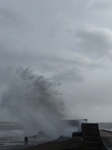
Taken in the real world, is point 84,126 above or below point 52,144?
above

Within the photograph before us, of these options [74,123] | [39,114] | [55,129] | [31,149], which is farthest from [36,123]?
[31,149]

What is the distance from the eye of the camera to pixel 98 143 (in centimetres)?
1089

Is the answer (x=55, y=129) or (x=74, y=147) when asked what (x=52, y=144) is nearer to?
(x=74, y=147)

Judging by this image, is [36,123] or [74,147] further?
[36,123]

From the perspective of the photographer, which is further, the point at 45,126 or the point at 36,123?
the point at 36,123

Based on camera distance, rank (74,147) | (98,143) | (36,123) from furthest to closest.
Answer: (36,123), (74,147), (98,143)

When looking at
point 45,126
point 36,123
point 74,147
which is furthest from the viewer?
point 36,123

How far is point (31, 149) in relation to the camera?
40.3 feet

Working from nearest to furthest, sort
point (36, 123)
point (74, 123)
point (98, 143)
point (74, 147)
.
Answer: point (98, 143) < point (74, 147) < point (74, 123) < point (36, 123)

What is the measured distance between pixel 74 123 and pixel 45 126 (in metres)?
3.74

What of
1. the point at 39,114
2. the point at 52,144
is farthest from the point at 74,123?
the point at 52,144

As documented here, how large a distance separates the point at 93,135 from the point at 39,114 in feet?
63.1

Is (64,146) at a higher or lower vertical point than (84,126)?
lower

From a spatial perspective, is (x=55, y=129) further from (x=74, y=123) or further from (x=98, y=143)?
(x=98, y=143)
